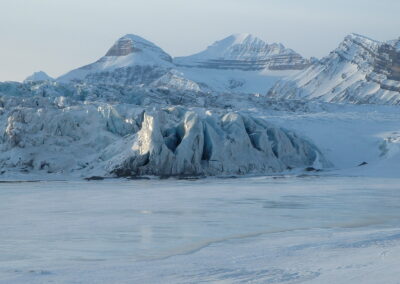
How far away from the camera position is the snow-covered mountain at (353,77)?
11650 cm

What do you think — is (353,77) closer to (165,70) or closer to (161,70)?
(165,70)

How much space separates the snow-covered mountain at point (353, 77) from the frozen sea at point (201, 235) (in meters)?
96.3

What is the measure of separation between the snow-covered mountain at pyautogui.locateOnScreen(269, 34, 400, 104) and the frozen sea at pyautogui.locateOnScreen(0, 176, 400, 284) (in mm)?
96327

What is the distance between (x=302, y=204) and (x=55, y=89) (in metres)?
31.3

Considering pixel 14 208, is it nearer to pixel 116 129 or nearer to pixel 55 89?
pixel 116 129

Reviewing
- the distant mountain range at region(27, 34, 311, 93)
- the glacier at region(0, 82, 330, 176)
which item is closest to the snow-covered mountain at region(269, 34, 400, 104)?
the distant mountain range at region(27, 34, 311, 93)

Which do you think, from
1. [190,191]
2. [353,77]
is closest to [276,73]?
[353,77]

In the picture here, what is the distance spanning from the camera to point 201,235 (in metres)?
10.2

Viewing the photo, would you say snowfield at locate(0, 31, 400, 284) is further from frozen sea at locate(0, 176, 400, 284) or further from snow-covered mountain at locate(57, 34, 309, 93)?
snow-covered mountain at locate(57, 34, 309, 93)

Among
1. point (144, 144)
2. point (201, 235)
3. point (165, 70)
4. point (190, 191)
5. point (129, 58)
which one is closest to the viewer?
point (201, 235)

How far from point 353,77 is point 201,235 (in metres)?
124

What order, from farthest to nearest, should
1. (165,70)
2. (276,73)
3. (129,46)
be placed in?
(276,73), (129,46), (165,70)

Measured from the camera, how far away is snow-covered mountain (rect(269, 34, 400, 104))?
116500mm

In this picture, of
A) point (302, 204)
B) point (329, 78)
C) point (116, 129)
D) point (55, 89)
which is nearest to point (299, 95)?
point (329, 78)
